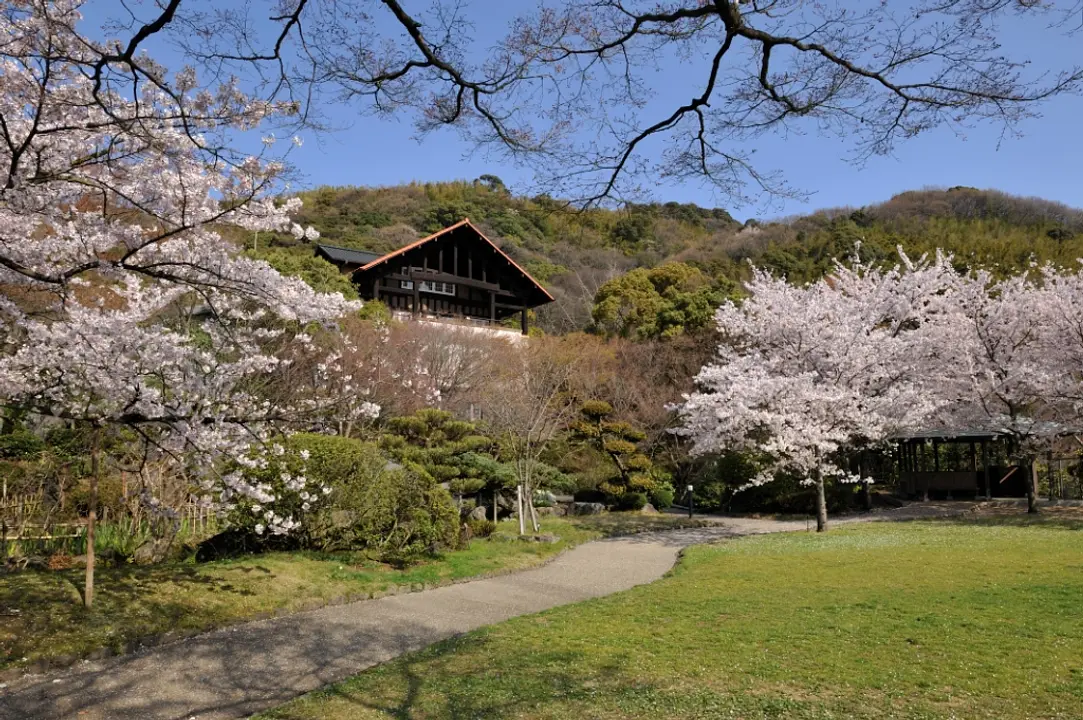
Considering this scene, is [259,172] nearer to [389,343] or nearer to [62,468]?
[62,468]

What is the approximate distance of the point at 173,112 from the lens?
445cm

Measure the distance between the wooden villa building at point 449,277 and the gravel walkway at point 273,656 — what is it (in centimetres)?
1986

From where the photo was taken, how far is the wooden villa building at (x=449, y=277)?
92.9 ft

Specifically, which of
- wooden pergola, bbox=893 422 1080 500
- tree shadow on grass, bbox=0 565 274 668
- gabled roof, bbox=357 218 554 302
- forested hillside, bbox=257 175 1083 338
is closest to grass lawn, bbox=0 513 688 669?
tree shadow on grass, bbox=0 565 274 668

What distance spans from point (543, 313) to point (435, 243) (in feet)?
32.5

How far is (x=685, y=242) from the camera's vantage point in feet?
154

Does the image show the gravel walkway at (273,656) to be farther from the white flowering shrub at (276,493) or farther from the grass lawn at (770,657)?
the white flowering shrub at (276,493)

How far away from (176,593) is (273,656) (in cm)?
186

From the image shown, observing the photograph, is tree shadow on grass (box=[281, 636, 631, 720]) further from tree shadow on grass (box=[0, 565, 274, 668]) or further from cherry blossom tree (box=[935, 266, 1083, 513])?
cherry blossom tree (box=[935, 266, 1083, 513])

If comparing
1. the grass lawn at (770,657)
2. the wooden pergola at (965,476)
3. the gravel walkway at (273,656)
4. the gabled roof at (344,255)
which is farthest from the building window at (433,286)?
the grass lawn at (770,657)

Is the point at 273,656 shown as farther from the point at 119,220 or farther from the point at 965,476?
the point at 965,476

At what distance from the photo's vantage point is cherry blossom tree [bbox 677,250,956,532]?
47.3 ft

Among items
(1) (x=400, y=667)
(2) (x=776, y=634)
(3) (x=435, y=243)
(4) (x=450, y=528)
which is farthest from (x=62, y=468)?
(3) (x=435, y=243)

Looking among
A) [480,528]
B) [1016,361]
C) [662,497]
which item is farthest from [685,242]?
[480,528]
